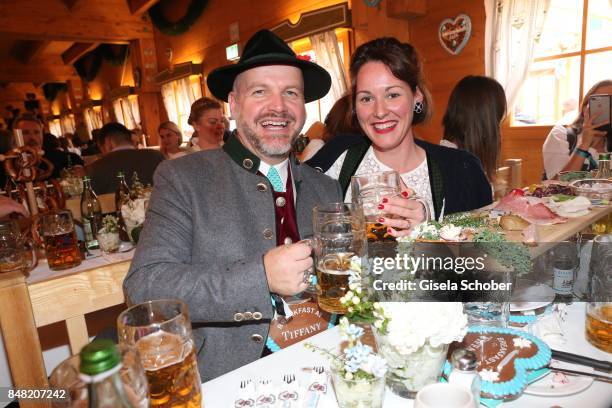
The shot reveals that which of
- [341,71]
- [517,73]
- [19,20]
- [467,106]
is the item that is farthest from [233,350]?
[19,20]

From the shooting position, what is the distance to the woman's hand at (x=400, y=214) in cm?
118

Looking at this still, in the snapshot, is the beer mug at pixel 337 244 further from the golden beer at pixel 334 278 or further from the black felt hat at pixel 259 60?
the black felt hat at pixel 259 60

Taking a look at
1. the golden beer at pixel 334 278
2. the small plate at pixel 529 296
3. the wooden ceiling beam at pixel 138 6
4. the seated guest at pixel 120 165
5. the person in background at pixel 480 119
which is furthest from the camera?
the wooden ceiling beam at pixel 138 6

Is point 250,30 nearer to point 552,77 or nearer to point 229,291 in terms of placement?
point 552,77

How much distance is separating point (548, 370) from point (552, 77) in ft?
14.5

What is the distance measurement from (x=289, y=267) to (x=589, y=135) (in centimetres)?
313

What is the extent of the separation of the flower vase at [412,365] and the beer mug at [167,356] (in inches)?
13.2

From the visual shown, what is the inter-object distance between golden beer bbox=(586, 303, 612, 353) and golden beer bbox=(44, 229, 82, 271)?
192cm

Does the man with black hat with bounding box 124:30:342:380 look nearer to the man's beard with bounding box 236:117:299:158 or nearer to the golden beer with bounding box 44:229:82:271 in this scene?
the man's beard with bounding box 236:117:299:158

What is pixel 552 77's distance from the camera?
168 inches

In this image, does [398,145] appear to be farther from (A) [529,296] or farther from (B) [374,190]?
(A) [529,296]

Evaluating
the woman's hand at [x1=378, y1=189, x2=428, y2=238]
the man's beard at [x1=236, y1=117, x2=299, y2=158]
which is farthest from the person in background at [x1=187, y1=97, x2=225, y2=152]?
the woman's hand at [x1=378, y1=189, x2=428, y2=238]

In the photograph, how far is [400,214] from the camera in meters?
1.19

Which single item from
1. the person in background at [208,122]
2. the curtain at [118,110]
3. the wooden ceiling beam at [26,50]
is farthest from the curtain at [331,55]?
the wooden ceiling beam at [26,50]
